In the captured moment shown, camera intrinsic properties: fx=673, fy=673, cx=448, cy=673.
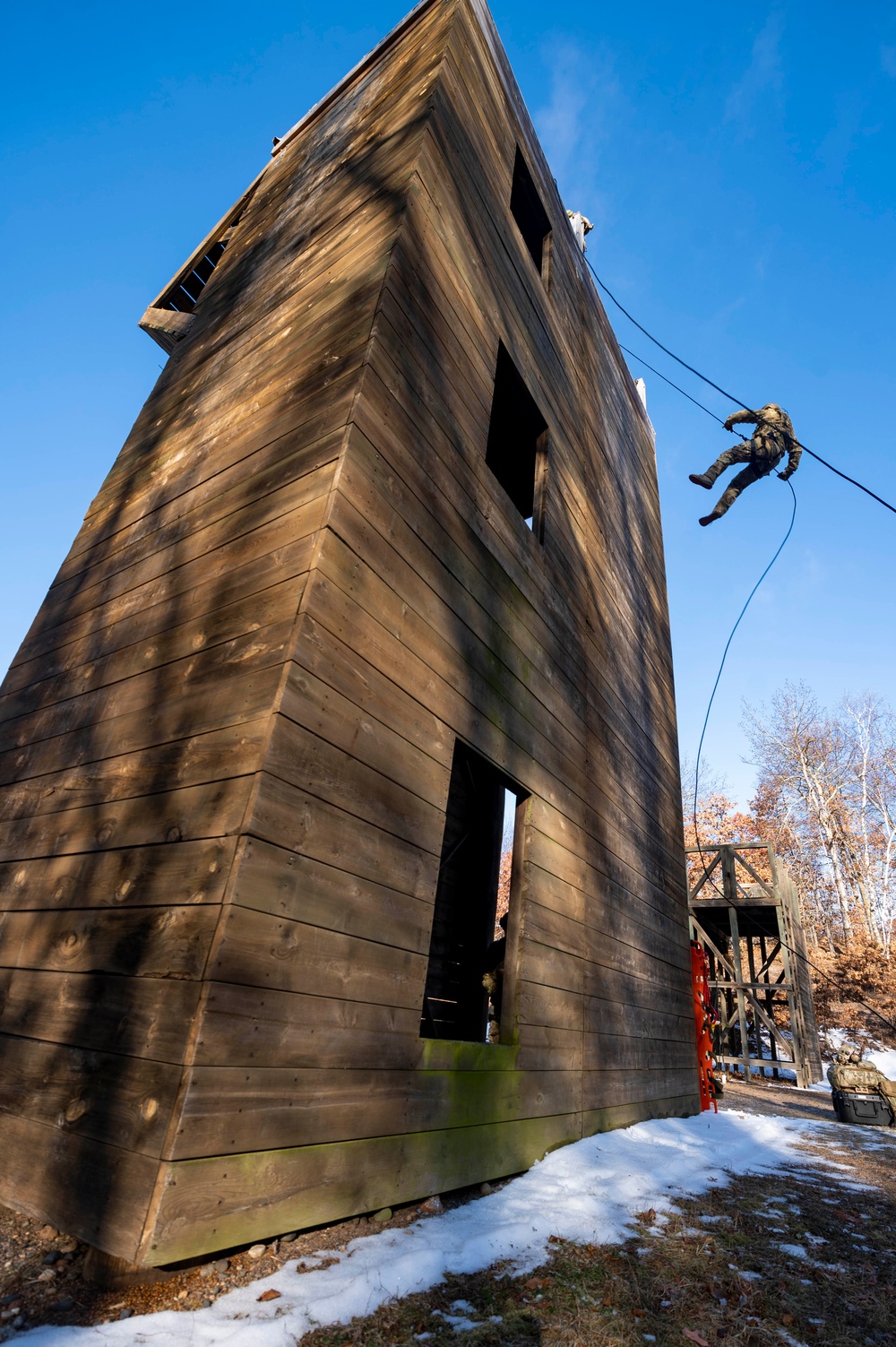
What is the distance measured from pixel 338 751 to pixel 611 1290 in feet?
7.28

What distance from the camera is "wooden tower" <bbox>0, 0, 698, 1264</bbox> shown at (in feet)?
7.75

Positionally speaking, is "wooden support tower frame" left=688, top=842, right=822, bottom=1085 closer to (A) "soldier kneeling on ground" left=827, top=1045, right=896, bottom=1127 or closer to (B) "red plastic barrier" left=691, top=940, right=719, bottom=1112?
(A) "soldier kneeling on ground" left=827, top=1045, right=896, bottom=1127

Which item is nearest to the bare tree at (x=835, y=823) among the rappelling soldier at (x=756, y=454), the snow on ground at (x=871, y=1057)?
the snow on ground at (x=871, y=1057)

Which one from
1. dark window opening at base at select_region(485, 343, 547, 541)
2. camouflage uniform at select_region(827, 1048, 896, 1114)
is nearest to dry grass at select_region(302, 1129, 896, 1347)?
dark window opening at base at select_region(485, 343, 547, 541)

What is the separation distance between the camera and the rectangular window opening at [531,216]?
6734 mm

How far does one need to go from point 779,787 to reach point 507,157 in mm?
30072

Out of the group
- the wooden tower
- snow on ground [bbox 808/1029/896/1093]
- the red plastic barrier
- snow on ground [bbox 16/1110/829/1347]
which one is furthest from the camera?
snow on ground [bbox 808/1029/896/1093]

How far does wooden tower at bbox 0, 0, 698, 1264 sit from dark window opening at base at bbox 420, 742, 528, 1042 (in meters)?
0.04

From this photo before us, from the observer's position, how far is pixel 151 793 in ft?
9.61

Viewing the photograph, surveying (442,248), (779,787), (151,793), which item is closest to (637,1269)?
(151,793)

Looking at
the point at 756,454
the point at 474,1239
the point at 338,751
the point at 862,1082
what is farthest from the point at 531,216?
the point at 862,1082

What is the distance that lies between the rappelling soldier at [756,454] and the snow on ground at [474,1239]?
291 inches

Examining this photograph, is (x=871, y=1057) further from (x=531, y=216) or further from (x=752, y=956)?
(x=531, y=216)

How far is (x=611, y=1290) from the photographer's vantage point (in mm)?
2443
